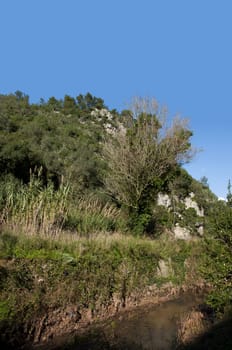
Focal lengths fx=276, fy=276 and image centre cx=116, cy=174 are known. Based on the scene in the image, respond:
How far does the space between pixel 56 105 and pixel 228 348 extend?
1656 inches

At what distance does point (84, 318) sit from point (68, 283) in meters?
0.86

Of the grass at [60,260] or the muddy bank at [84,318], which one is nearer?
the grass at [60,260]

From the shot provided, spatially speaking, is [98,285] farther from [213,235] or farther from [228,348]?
[228,348]

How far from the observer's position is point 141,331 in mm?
5887

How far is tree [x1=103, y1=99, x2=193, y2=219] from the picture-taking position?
492 inches

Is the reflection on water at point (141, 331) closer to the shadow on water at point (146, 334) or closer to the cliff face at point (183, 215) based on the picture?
the shadow on water at point (146, 334)

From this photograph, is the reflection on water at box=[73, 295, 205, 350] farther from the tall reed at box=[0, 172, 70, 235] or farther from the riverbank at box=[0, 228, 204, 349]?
the tall reed at box=[0, 172, 70, 235]

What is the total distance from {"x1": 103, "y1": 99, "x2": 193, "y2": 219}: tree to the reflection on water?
5.63 m

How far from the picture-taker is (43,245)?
577cm

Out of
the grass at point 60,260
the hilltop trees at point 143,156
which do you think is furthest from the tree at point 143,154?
the grass at point 60,260

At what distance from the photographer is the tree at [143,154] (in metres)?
12.5

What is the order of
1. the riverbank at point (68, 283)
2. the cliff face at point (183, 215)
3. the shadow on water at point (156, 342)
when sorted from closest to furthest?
the shadow on water at point (156, 342) < the riverbank at point (68, 283) < the cliff face at point (183, 215)

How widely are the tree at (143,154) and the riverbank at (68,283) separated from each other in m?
4.49

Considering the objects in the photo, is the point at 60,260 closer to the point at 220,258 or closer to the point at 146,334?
the point at 146,334
